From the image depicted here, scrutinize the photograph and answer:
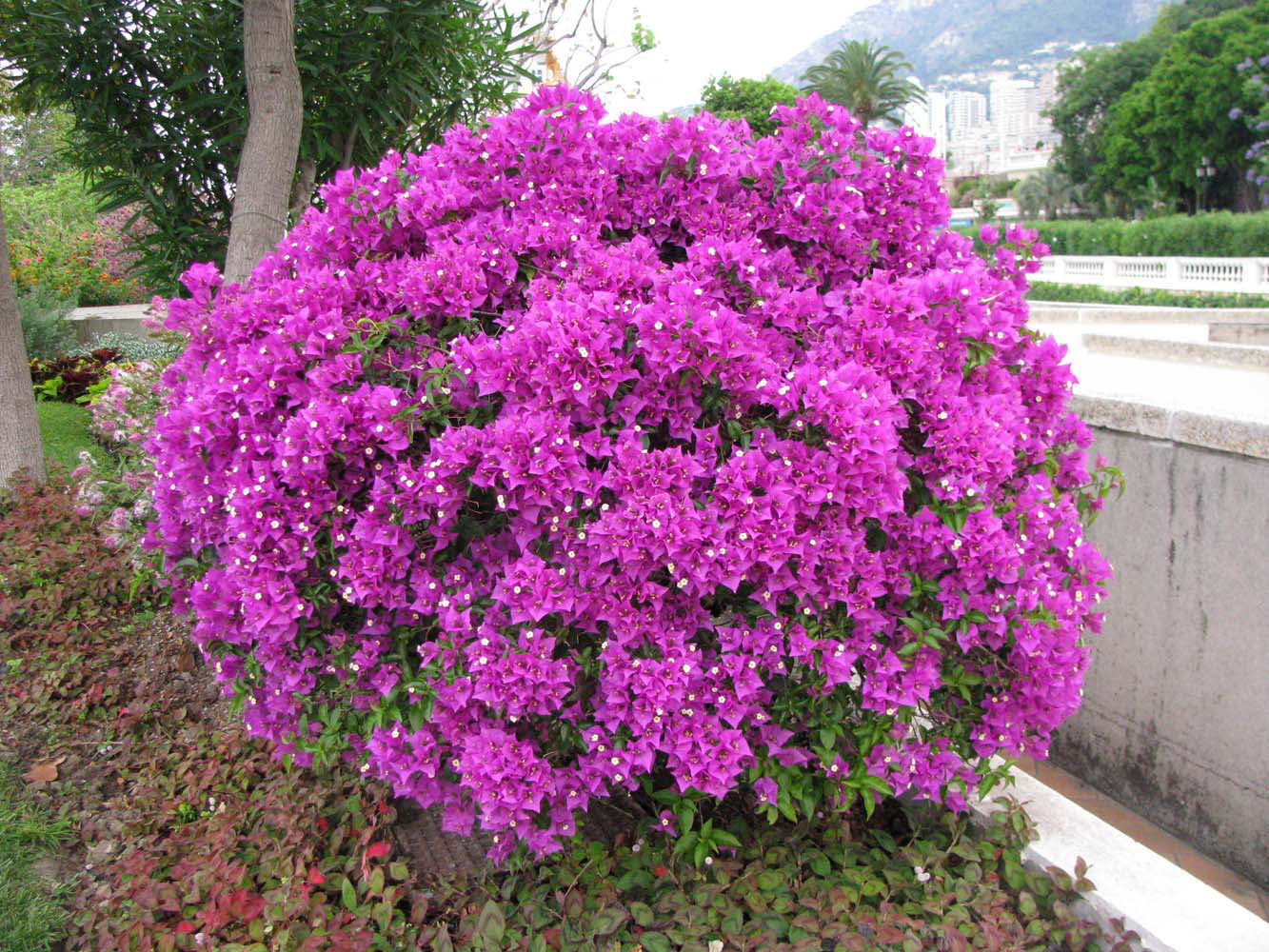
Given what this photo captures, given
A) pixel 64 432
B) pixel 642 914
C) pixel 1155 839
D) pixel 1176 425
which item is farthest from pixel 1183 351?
pixel 64 432

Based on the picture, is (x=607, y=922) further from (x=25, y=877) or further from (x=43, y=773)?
(x=43, y=773)

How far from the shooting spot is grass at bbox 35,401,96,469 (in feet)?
22.9

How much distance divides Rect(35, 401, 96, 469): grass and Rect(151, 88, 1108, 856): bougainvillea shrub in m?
5.11

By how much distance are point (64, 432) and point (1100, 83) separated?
192ft

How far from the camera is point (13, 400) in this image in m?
5.60

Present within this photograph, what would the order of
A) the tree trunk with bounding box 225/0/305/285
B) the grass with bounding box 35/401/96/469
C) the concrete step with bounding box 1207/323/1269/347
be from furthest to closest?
the concrete step with bounding box 1207/323/1269/347 < the grass with bounding box 35/401/96/469 < the tree trunk with bounding box 225/0/305/285

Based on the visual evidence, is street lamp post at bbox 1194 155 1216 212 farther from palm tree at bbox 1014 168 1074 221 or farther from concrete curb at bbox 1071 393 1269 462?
concrete curb at bbox 1071 393 1269 462

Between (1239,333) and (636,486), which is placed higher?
(636,486)

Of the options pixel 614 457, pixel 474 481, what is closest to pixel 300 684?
pixel 474 481

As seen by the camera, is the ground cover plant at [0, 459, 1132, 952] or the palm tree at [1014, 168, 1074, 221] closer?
the ground cover plant at [0, 459, 1132, 952]

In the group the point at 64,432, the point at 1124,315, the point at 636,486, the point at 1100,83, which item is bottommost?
the point at 1124,315

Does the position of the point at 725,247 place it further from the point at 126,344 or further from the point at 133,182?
the point at 126,344

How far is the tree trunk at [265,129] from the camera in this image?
4.05 meters

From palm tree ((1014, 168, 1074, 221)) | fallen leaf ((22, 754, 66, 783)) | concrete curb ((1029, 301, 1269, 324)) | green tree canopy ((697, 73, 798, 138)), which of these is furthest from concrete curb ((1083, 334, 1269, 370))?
palm tree ((1014, 168, 1074, 221))
